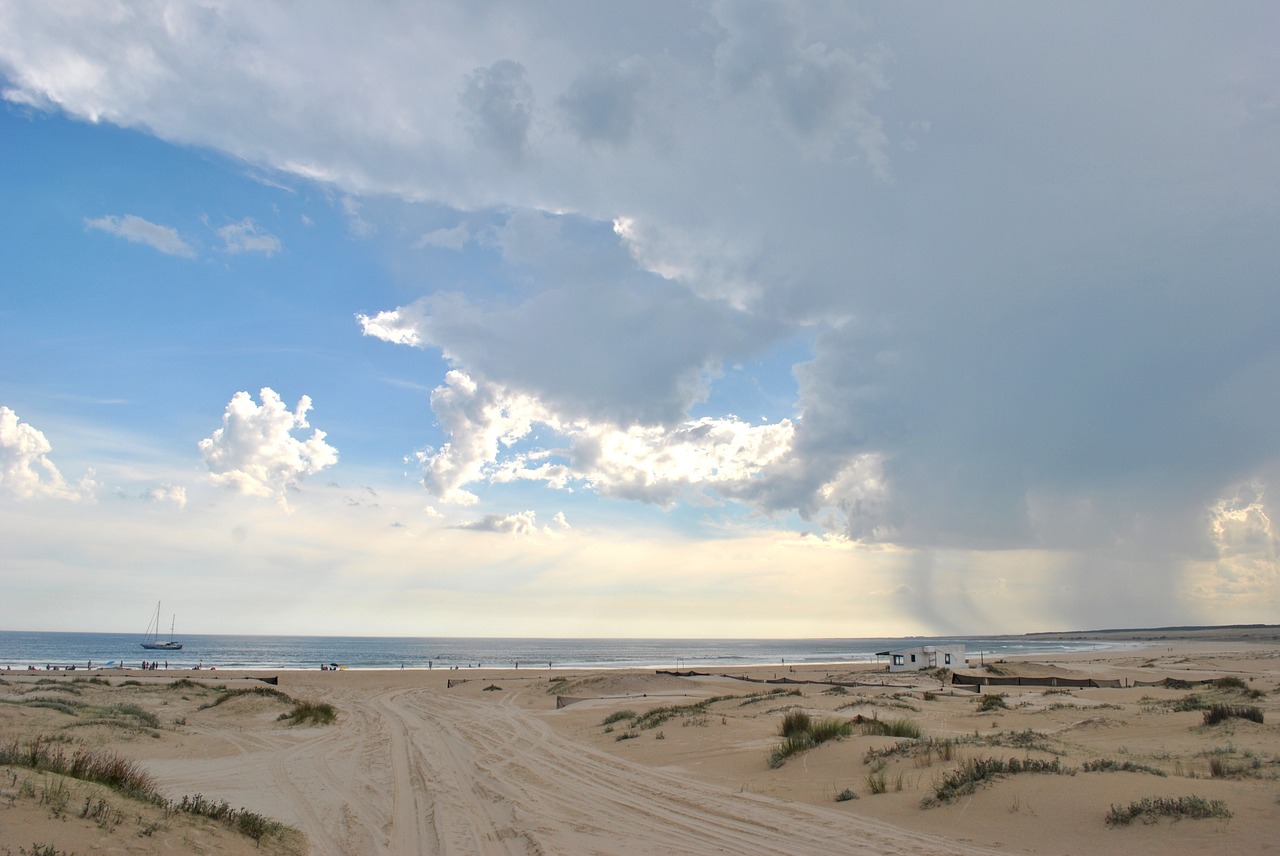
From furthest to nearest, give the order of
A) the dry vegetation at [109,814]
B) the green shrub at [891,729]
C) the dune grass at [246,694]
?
the dune grass at [246,694]
the green shrub at [891,729]
the dry vegetation at [109,814]

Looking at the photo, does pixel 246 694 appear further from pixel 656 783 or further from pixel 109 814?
pixel 109 814

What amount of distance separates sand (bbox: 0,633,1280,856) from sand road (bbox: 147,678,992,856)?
6 centimetres

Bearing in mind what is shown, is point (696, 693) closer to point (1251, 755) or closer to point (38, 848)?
point (1251, 755)

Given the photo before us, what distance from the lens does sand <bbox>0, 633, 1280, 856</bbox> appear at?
8.76 m

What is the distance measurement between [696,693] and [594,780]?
28.4 m

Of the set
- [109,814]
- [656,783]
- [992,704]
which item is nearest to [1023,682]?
[992,704]

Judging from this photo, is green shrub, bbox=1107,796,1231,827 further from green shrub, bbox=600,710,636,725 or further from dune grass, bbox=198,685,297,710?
dune grass, bbox=198,685,297,710

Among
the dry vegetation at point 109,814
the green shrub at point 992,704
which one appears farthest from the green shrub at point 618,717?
the dry vegetation at point 109,814

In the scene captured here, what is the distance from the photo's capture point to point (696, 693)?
4228cm

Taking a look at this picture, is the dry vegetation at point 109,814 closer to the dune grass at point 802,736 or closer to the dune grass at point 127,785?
the dune grass at point 127,785

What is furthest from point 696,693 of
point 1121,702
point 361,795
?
point 361,795

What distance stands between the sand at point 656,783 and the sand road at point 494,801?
Result: 59 millimetres

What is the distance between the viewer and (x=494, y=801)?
13.3 m

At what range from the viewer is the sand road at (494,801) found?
10.0 m
